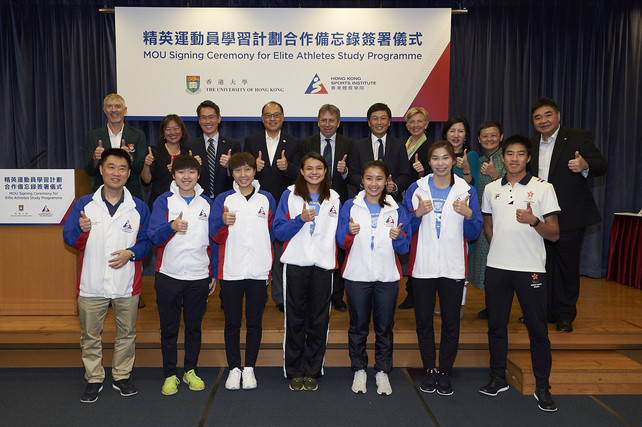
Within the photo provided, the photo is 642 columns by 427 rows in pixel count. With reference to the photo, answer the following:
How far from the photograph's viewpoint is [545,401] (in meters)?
2.59

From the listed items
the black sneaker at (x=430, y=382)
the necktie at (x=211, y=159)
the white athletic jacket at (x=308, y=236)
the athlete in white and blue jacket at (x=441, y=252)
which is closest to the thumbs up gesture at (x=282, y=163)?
the white athletic jacket at (x=308, y=236)

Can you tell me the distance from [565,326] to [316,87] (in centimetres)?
351

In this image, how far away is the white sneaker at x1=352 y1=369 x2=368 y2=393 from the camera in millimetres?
2734

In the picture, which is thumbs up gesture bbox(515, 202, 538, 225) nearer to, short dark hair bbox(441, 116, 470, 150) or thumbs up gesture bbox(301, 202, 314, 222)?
short dark hair bbox(441, 116, 470, 150)

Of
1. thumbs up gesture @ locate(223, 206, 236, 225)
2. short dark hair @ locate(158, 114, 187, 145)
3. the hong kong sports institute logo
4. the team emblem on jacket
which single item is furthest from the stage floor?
the hong kong sports institute logo

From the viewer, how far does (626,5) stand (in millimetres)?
5324

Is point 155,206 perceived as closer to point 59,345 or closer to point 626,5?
point 59,345

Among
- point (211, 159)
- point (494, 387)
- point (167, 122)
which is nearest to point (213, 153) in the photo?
point (211, 159)

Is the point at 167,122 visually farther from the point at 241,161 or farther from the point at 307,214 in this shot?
the point at 307,214

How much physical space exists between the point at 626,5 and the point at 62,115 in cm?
704

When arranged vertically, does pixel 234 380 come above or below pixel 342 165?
below

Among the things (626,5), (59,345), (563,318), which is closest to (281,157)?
(59,345)

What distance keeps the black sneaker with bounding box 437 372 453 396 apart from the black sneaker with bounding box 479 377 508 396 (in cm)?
22

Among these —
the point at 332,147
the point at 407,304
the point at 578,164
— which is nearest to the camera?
the point at 578,164
